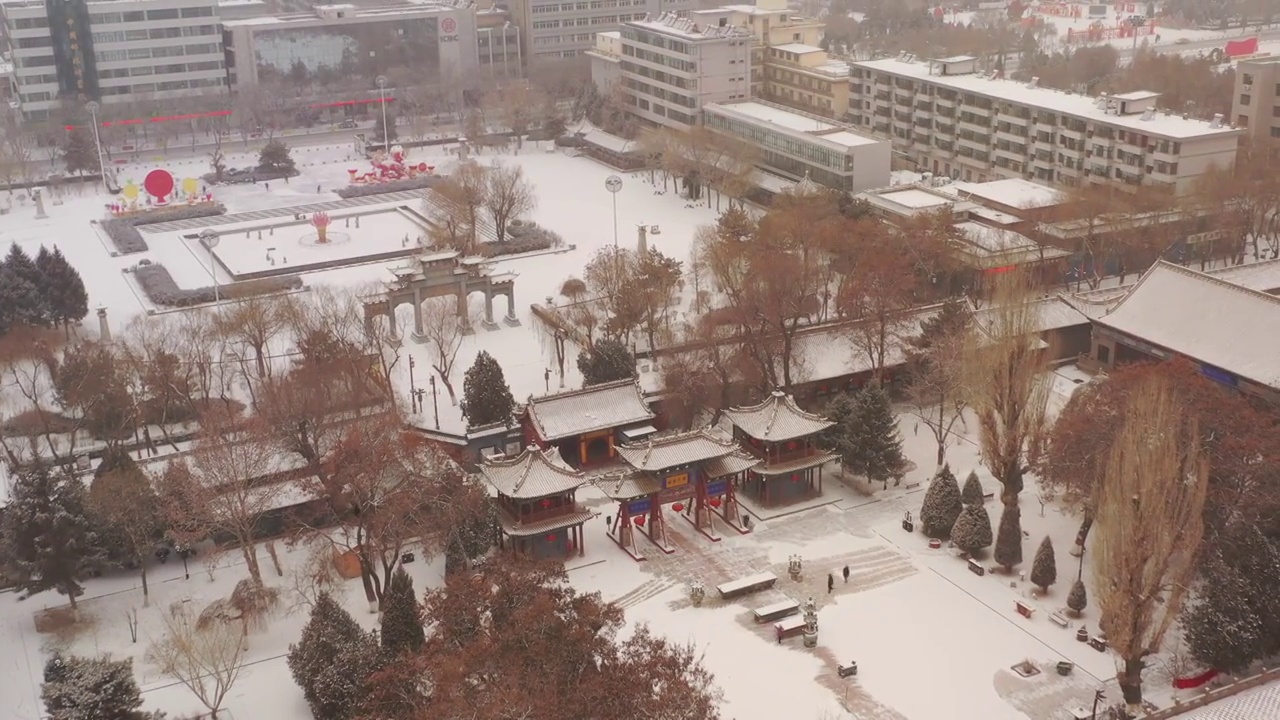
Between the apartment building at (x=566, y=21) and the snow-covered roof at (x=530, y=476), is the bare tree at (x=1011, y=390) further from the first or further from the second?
the apartment building at (x=566, y=21)

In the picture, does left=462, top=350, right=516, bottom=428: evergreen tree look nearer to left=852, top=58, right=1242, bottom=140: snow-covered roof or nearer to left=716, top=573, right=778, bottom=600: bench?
left=716, top=573, right=778, bottom=600: bench

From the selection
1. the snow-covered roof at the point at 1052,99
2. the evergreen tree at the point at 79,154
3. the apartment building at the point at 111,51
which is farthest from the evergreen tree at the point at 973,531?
the apartment building at the point at 111,51

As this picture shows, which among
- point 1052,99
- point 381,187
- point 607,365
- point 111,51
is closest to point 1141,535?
point 607,365

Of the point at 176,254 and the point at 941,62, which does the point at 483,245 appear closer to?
the point at 176,254

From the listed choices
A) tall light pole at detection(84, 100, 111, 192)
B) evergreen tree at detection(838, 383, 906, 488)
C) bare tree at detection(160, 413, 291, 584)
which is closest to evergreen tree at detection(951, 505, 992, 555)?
evergreen tree at detection(838, 383, 906, 488)

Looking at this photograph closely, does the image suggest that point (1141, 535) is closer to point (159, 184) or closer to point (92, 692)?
point (92, 692)

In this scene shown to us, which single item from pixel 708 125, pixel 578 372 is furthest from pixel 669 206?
pixel 578 372
